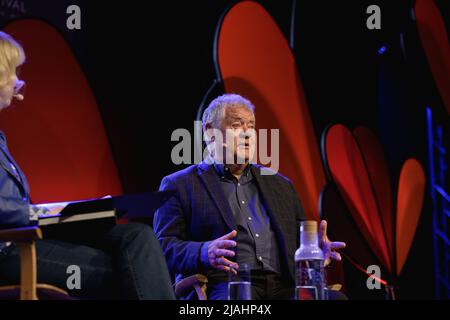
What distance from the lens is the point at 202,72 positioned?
3348mm

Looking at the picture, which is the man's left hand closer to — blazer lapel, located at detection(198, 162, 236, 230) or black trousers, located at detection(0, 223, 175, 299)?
blazer lapel, located at detection(198, 162, 236, 230)

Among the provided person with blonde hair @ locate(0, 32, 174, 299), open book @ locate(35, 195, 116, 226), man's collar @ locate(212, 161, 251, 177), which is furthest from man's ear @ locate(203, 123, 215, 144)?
open book @ locate(35, 195, 116, 226)

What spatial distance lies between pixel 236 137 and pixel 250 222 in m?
0.41

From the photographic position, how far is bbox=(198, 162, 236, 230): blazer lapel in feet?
8.58

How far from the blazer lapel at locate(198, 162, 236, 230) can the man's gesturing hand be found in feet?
0.83

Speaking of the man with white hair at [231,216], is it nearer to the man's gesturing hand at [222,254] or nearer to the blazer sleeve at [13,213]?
the man's gesturing hand at [222,254]

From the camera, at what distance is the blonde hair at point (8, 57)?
1.98 meters

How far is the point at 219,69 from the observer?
339 centimetres

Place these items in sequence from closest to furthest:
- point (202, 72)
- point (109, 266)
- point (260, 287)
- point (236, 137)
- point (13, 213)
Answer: point (13, 213), point (109, 266), point (260, 287), point (236, 137), point (202, 72)

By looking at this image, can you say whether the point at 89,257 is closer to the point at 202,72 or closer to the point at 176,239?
the point at 176,239

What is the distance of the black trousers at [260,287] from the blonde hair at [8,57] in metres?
1.16

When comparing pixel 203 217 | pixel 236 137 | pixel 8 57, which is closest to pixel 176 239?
pixel 203 217
